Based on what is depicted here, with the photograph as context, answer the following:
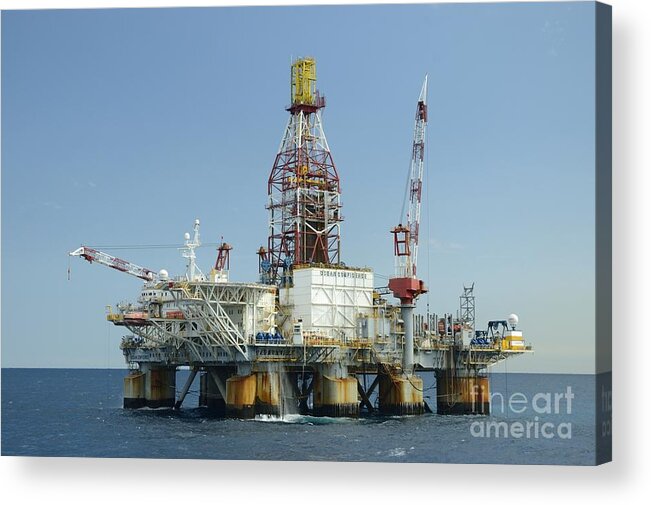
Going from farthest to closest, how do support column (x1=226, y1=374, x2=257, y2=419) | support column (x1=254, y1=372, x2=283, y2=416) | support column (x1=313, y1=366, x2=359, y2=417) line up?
1. support column (x1=313, y1=366, x2=359, y2=417)
2. support column (x1=254, y1=372, x2=283, y2=416)
3. support column (x1=226, y1=374, x2=257, y2=419)

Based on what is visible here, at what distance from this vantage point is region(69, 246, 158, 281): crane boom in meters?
61.1

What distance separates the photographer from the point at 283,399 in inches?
2437

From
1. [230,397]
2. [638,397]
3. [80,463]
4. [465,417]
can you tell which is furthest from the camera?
[465,417]

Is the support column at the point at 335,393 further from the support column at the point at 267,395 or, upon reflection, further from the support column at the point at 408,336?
the support column at the point at 408,336

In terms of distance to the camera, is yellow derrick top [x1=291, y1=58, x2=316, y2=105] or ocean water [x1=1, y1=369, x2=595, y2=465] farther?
yellow derrick top [x1=291, y1=58, x2=316, y2=105]

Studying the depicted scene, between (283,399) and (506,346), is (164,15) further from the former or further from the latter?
(506,346)

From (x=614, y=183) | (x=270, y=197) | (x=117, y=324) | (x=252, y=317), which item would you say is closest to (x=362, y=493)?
(x=614, y=183)

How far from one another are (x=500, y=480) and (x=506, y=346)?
2788 cm

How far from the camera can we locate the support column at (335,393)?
202 feet

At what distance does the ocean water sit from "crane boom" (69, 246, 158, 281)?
806 cm

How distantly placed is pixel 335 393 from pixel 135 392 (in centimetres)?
1446
